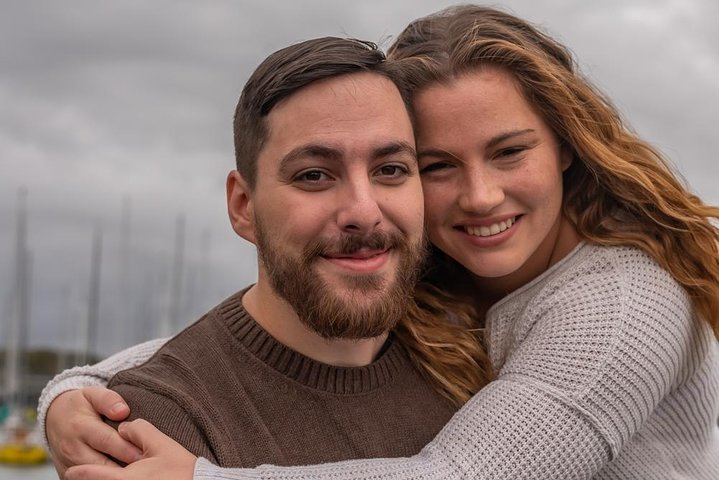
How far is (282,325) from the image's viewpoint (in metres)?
3.66

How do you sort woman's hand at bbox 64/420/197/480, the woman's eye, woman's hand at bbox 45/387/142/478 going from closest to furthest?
woman's hand at bbox 64/420/197/480 < woman's hand at bbox 45/387/142/478 < the woman's eye

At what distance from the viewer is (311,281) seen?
11.2ft

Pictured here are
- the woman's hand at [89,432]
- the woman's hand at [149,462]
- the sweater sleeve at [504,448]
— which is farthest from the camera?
the sweater sleeve at [504,448]

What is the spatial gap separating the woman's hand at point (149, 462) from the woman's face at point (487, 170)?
4.79ft

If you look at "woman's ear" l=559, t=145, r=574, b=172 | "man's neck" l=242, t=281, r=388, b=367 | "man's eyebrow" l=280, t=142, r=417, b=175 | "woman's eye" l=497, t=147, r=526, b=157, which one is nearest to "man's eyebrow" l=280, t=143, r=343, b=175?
"man's eyebrow" l=280, t=142, r=417, b=175

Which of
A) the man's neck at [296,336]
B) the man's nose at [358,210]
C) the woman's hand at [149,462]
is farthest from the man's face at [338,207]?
the woman's hand at [149,462]

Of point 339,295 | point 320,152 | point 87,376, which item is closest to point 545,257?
point 339,295

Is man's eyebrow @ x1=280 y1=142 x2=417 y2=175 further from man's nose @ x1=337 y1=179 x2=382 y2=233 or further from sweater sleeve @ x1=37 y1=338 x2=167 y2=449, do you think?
sweater sleeve @ x1=37 y1=338 x2=167 y2=449

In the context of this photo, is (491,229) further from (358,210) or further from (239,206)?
(239,206)

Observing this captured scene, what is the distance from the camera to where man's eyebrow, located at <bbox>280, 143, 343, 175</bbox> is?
3369mm

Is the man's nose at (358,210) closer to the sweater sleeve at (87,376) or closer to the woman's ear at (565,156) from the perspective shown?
the woman's ear at (565,156)

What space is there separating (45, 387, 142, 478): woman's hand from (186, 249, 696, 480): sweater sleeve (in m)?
0.44

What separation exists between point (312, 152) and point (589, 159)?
4.08ft

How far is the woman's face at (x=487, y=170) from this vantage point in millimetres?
3814
